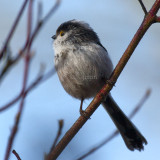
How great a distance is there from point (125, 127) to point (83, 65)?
1026mm

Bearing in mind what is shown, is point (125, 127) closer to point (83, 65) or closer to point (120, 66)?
point (83, 65)

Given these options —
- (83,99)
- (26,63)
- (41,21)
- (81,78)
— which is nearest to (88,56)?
(81,78)

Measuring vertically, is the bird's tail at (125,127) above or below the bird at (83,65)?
below

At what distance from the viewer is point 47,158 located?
131cm

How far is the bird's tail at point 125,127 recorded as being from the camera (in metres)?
3.68

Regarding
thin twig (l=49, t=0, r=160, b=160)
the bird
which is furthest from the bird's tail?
thin twig (l=49, t=0, r=160, b=160)

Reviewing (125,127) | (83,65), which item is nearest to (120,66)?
(83,65)

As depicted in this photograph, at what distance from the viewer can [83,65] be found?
3.42 meters

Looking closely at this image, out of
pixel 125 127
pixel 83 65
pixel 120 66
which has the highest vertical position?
pixel 120 66

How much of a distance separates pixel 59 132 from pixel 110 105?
8.57 ft

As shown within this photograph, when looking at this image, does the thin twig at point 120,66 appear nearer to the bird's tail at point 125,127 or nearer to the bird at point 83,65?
the bird at point 83,65

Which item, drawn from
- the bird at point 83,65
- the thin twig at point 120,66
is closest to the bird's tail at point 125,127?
the bird at point 83,65

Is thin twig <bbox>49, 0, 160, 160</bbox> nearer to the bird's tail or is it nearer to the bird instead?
the bird

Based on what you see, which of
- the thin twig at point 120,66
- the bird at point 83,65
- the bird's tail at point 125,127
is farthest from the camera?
the bird's tail at point 125,127
